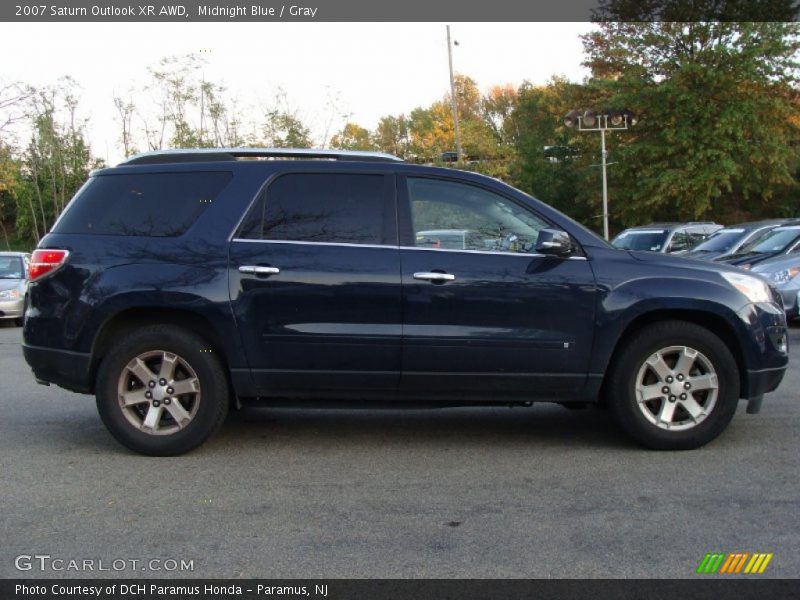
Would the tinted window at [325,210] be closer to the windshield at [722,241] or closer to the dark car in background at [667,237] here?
the windshield at [722,241]

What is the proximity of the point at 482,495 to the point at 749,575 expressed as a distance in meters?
1.49

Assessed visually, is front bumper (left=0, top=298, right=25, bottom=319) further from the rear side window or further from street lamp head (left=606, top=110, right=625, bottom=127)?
street lamp head (left=606, top=110, right=625, bottom=127)

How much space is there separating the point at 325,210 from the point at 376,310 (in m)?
0.77

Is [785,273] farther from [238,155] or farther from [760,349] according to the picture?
[238,155]

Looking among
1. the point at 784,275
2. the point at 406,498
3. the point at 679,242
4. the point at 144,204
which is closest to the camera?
the point at 406,498

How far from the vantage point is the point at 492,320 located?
206 inches

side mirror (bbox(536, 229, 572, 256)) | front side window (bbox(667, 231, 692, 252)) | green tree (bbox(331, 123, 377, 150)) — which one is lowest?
front side window (bbox(667, 231, 692, 252))

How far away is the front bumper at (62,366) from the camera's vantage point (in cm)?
539

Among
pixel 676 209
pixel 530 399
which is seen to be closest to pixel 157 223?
pixel 530 399

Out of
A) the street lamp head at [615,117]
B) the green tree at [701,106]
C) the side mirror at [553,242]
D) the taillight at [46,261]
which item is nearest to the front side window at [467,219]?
the side mirror at [553,242]

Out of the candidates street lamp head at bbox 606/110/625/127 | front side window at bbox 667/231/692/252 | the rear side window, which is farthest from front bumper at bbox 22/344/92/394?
street lamp head at bbox 606/110/625/127

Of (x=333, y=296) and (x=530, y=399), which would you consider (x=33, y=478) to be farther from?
(x=530, y=399)

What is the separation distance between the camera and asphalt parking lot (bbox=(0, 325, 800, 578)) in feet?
12.3

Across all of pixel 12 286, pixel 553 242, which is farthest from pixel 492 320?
pixel 12 286
